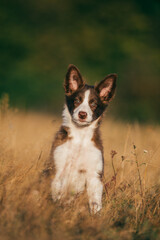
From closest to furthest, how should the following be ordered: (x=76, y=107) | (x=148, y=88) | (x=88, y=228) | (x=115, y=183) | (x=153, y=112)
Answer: (x=88, y=228) → (x=115, y=183) → (x=76, y=107) → (x=153, y=112) → (x=148, y=88)

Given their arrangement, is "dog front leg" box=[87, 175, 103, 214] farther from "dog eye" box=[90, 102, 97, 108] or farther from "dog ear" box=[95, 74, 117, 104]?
"dog ear" box=[95, 74, 117, 104]

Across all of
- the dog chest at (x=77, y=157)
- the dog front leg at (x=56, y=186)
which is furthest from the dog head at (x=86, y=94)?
the dog front leg at (x=56, y=186)

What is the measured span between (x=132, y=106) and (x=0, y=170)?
15.3m

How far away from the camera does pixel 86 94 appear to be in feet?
15.5

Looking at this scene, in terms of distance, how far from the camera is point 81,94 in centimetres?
474

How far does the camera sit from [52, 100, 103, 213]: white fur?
421 centimetres

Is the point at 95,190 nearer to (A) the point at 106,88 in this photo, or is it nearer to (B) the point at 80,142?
(B) the point at 80,142

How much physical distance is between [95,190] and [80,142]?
69cm

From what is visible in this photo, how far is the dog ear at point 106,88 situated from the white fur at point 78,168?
48 cm

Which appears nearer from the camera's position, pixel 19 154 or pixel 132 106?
pixel 19 154

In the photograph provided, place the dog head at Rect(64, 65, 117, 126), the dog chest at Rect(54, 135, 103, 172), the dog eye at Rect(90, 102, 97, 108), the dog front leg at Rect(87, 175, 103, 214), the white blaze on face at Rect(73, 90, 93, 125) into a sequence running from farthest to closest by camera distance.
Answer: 1. the dog eye at Rect(90, 102, 97, 108)
2. the dog head at Rect(64, 65, 117, 126)
3. the white blaze on face at Rect(73, 90, 93, 125)
4. the dog chest at Rect(54, 135, 103, 172)
5. the dog front leg at Rect(87, 175, 103, 214)

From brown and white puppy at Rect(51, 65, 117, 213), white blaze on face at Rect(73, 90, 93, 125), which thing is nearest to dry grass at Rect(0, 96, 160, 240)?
brown and white puppy at Rect(51, 65, 117, 213)

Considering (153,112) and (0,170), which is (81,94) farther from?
(153,112)

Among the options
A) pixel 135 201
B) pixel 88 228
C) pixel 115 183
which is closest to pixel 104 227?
pixel 88 228
